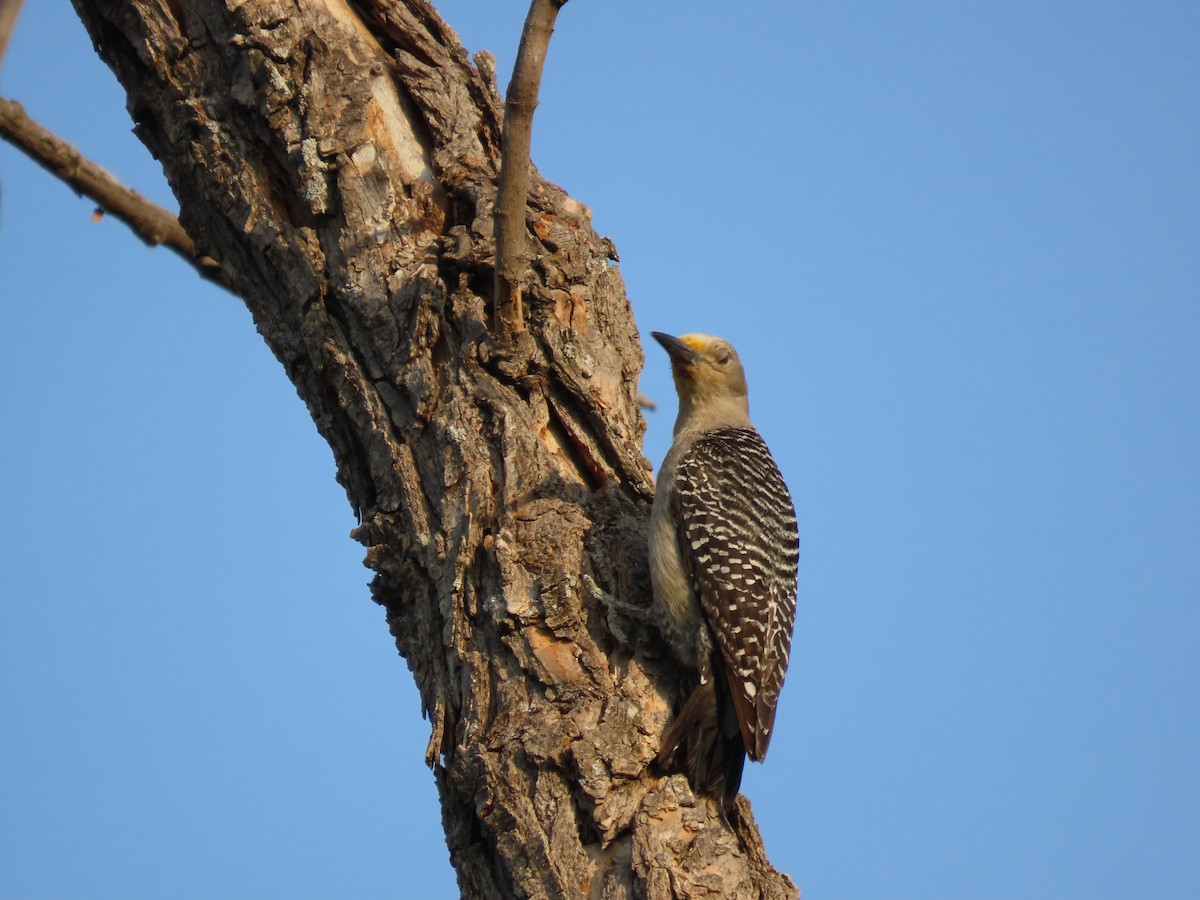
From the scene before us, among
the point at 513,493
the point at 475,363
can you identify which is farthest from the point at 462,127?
the point at 513,493

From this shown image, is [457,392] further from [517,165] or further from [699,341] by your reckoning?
[699,341]

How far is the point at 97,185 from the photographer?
5.76 m

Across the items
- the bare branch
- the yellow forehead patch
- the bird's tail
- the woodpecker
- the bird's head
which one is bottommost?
the bare branch

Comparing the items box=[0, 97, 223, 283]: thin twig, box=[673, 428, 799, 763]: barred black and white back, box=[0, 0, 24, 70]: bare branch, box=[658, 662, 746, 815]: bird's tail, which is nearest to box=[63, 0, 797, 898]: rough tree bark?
box=[658, 662, 746, 815]: bird's tail

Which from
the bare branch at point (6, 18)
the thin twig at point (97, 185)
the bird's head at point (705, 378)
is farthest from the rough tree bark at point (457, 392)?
the bare branch at point (6, 18)

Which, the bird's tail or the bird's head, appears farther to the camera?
the bird's head

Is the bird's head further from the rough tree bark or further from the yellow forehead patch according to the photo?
the rough tree bark

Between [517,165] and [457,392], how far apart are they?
0.89 metres

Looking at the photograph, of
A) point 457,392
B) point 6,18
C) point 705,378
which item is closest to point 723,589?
point 457,392

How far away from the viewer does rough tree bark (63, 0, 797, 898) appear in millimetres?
3850

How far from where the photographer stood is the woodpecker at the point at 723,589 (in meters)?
4.41

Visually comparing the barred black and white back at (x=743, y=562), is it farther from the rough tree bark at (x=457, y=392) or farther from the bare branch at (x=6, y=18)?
the bare branch at (x=6, y=18)

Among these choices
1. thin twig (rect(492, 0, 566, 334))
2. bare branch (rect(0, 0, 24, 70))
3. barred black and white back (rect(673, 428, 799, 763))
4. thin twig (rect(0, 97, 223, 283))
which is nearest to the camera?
bare branch (rect(0, 0, 24, 70))

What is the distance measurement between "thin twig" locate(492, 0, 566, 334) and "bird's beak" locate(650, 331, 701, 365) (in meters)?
1.74
